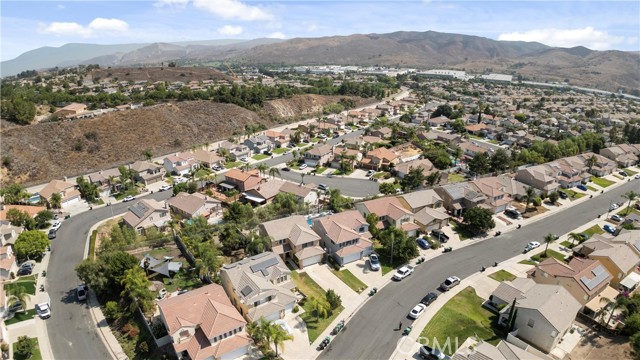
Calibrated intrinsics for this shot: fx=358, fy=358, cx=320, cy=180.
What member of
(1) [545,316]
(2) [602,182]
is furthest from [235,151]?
(2) [602,182]

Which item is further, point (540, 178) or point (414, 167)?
point (414, 167)

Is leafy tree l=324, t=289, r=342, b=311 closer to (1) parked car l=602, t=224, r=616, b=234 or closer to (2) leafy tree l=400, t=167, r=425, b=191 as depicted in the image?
(2) leafy tree l=400, t=167, r=425, b=191

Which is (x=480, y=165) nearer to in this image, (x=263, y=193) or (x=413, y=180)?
(x=413, y=180)

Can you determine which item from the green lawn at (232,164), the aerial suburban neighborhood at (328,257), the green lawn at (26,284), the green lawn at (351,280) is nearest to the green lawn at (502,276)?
the aerial suburban neighborhood at (328,257)

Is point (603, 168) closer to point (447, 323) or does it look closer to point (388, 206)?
point (388, 206)

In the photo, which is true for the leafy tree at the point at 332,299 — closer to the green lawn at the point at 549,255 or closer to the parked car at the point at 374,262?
the parked car at the point at 374,262

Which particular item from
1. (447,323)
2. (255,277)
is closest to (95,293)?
(255,277)

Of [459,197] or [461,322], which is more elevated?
[459,197]
